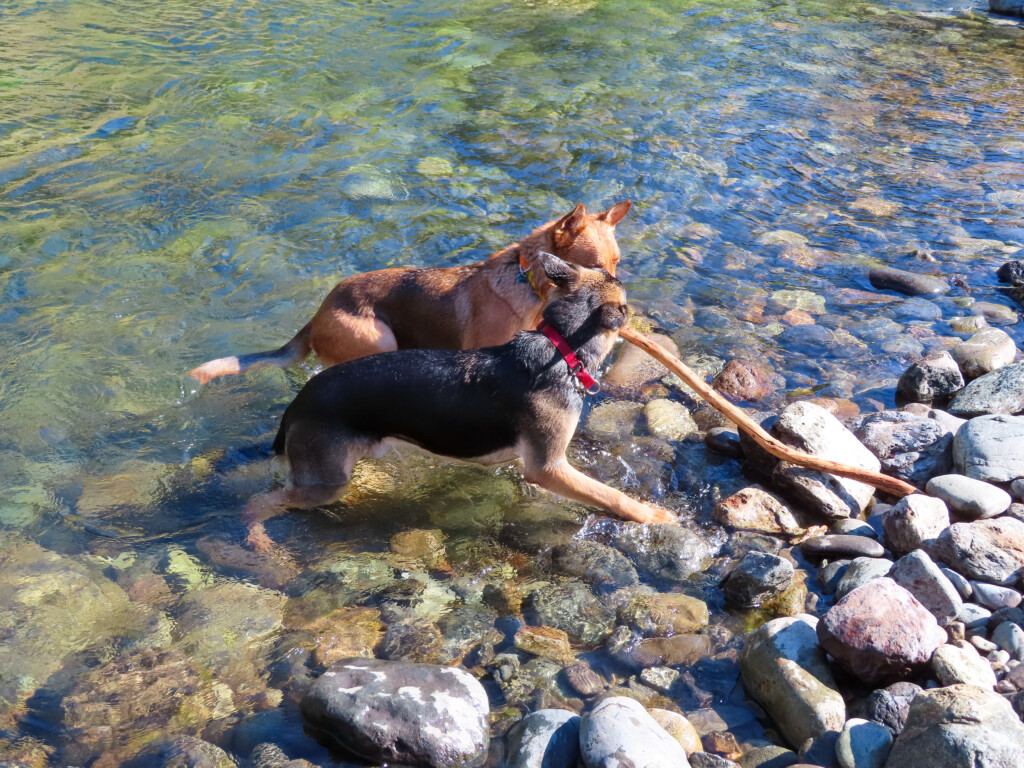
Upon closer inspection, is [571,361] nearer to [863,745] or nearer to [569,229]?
[569,229]

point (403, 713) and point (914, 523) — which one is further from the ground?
point (914, 523)

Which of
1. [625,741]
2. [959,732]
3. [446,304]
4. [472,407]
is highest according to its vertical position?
[446,304]

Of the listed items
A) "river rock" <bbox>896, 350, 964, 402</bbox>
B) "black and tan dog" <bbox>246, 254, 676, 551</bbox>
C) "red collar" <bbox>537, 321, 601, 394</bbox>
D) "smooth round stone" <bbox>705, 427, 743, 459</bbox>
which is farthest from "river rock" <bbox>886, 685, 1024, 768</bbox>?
"river rock" <bbox>896, 350, 964, 402</bbox>

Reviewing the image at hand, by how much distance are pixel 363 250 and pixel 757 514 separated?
16.6 ft

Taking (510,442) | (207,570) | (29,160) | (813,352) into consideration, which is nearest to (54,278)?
(29,160)

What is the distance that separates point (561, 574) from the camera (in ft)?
17.6

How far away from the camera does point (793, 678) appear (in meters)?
4.18

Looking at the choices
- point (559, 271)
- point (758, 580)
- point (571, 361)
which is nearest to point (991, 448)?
point (758, 580)

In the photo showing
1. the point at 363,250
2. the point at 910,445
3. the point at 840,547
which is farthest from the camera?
the point at 363,250

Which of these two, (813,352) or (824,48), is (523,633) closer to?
(813,352)

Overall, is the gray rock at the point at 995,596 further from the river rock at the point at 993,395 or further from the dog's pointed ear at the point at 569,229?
the dog's pointed ear at the point at 569,229

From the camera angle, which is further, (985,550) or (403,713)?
(985,550)

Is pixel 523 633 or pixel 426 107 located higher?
pixel 426 107

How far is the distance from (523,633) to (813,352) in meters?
4.28
